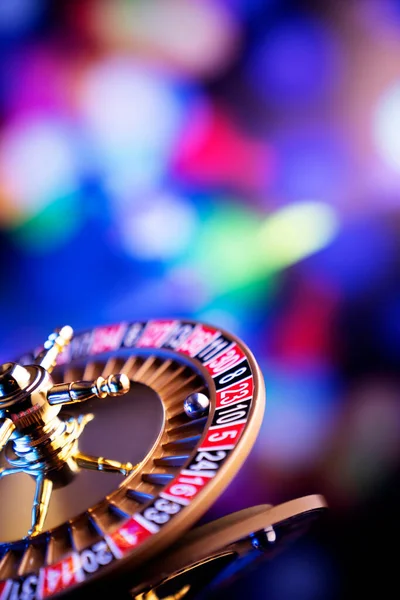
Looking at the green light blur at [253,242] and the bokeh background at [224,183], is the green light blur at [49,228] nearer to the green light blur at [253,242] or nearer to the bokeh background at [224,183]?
the bokeh background at [224,183]

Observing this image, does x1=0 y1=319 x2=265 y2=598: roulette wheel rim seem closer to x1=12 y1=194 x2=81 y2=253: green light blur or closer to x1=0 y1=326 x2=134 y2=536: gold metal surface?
x1=0 y1=326 x2=134 y2=536: gold metal surface

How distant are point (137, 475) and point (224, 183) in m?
2.26

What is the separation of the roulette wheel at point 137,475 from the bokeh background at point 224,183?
2.51 feet

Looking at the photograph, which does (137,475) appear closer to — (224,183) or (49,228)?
(224,183)

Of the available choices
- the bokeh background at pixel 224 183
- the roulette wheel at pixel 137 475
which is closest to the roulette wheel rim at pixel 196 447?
the roulette wheel at pixel 137 475

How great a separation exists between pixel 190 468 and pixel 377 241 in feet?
6.96

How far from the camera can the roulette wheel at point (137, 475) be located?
4.86 ft

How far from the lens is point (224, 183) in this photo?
371cm

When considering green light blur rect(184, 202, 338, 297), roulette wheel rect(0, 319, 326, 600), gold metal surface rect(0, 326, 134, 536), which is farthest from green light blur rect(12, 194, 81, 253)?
gold metal surface rect(0, 326, 134, 536)

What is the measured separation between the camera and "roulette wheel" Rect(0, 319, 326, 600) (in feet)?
4.86

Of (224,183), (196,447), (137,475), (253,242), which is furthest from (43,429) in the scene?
(224,183)

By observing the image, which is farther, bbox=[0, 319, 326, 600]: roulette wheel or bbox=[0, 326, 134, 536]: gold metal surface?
bbox=[0, 326, 134, 536]: gold metal surface

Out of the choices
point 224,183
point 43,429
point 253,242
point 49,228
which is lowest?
point 43,429

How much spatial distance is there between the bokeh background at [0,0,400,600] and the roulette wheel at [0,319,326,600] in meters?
0.77
